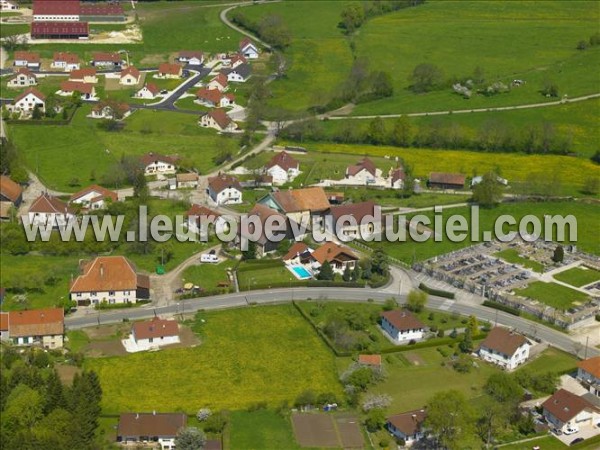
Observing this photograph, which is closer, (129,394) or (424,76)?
(129,394)

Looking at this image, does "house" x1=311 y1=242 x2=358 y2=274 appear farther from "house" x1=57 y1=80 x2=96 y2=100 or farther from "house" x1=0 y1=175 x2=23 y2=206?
"house" x1=57 y1=80 x2=96 y2=100

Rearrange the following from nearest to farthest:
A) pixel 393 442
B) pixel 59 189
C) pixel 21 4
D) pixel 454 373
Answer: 1. pixel 393 442
2. pixel 454 373
3. pixel 59 189
4. pixel 21 4

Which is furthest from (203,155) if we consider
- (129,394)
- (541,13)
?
(541,13)

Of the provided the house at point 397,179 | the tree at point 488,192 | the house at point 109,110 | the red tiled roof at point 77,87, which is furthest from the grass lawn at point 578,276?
the red tiled roof at point 77,87

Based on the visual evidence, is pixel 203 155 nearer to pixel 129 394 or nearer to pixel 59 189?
pixel 59 189

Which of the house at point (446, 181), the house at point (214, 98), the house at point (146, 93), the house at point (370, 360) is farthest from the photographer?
the house at point (146, 93)

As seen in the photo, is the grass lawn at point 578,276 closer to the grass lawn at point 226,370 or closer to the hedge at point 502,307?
the hedge at point 502,307

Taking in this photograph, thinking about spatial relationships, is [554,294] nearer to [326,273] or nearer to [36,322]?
[326,273]

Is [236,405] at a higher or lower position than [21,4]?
lower
